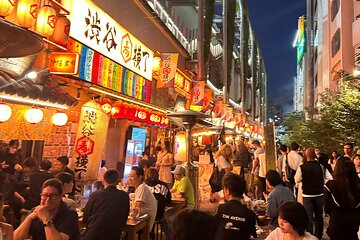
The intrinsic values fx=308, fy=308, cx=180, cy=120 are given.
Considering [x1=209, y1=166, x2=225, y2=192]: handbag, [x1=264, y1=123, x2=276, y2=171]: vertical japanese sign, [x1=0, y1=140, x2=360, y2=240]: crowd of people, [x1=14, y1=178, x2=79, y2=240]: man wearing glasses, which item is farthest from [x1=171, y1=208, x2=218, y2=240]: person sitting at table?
[x1=264, y1=123, x2=276, y2=171]: vertical japanese sign

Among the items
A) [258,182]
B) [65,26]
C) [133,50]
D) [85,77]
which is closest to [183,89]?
[133,50]

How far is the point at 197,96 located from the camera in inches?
727

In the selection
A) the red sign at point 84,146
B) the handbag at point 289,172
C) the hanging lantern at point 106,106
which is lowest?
the handbag at point 289,172

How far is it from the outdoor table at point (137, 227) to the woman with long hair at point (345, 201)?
325cm

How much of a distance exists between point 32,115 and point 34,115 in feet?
0.15

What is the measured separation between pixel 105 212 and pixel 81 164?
12.6 ft

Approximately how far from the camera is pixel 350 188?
4527mm

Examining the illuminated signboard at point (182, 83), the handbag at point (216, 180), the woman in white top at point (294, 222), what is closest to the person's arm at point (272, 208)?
the woman in white top at point (294, 222)

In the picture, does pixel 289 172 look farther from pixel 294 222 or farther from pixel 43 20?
pixel 43 20

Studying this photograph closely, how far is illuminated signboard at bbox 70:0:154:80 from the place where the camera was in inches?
316

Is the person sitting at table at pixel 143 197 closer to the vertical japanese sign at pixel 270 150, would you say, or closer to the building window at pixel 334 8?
the vertical japanese sign at pixel 270 150

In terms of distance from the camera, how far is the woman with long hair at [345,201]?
4.49 m

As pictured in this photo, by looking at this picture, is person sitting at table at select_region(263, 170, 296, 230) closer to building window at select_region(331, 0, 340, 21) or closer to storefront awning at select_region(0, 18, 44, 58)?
storefront awning at select_region(0, 18, 44, 58)

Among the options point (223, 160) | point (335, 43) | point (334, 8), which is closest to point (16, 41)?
point (223, 160)
